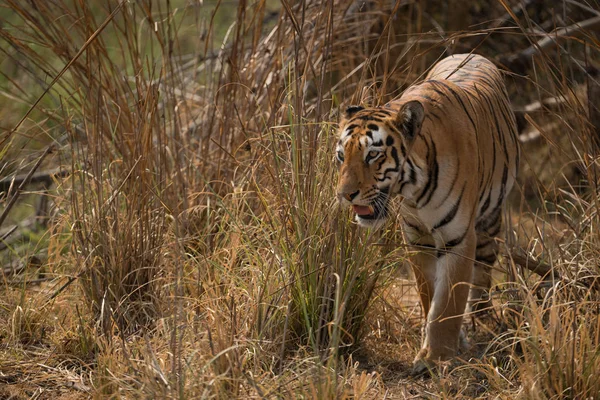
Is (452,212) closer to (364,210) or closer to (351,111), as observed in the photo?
(364,210)

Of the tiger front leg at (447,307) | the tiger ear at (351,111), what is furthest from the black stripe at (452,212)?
the tiger ear at (351,111)

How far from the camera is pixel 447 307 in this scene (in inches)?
140

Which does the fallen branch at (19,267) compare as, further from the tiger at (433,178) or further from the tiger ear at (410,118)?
the tiger ear at (410,118)

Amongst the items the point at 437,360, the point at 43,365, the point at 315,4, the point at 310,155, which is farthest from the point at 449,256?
the point at 315,4

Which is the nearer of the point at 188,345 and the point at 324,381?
the point at 324,381

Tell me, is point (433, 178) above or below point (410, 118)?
below

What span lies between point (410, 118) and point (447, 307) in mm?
→ 806

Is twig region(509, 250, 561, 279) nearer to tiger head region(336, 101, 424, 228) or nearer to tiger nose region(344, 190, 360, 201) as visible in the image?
tiger head region(336, 101, 424, 228)

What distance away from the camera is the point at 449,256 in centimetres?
361

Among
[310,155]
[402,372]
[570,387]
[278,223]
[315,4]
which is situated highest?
[315,4]

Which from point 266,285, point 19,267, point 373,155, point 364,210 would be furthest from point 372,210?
point 19,267

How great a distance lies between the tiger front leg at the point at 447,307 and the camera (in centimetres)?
353

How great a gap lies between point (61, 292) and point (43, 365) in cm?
59

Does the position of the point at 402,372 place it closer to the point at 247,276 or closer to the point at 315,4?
the point at 247,276
